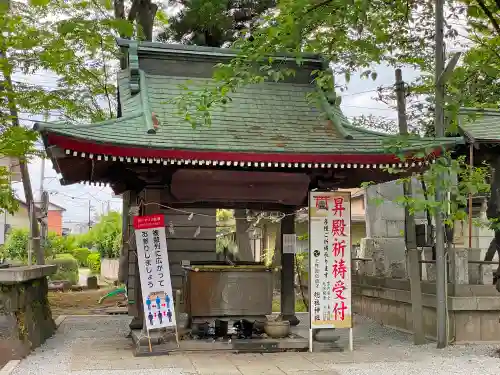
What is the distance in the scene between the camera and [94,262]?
121 feet

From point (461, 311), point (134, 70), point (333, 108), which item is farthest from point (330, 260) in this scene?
point (134, 70)

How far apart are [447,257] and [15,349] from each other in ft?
26.3

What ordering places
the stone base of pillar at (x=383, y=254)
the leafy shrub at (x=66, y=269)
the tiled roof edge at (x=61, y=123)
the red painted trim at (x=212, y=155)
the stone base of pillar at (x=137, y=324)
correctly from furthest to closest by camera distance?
the leafy shrub at (x=66, y=269) → the stone base of pillar at (x=383, y=254) → the stone base of pillar at (x=137, y=324) → the red painted trim at (x=212, y=155) → the tiled roof edge at (x=61, y=123)

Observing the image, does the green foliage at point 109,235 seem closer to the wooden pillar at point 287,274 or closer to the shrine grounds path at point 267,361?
the wooden pillar at point 287,274

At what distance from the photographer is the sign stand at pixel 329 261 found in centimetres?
1028

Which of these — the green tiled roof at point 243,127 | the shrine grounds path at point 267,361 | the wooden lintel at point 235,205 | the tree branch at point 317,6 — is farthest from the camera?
the wooden lintel at point 235,205

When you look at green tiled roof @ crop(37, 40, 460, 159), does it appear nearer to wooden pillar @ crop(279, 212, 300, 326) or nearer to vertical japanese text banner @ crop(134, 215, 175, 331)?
vertical japanese text banner @ crop(134, 215, 175, 331)

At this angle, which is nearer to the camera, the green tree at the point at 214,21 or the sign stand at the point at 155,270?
the sign stand at the point at 155,270

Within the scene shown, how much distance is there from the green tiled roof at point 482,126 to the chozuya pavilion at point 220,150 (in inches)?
49.1


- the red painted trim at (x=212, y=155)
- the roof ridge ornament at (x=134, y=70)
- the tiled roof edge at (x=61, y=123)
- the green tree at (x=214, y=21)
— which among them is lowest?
the red painted trim at (x=212, y=155)

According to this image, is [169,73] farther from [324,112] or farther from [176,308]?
[176,308]

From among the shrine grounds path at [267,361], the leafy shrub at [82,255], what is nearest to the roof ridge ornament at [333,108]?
the shrine grounds path at [267,361]

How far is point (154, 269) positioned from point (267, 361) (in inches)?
99.8

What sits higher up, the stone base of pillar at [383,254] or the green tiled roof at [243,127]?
the green tiled roof at [243,127]
